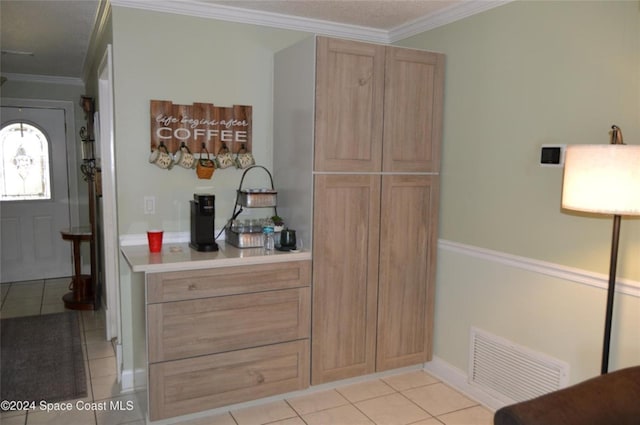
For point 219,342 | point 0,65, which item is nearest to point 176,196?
point 219,342

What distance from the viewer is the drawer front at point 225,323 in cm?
256

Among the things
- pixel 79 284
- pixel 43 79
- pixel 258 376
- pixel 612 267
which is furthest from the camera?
pixel 43 79

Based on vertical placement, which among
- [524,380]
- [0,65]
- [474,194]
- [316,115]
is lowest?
[524,380]

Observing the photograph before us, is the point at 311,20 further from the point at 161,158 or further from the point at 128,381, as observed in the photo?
the point at 128,381

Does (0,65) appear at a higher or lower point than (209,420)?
higher

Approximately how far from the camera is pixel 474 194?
3.01m

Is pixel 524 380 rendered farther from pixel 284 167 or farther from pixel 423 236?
pixel 284 167

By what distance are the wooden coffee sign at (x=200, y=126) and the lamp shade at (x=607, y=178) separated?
2.04 metres

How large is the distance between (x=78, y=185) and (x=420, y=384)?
4647 millimetres

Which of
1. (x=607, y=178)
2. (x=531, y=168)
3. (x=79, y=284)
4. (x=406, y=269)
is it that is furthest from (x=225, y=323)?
(x=79, y=284)

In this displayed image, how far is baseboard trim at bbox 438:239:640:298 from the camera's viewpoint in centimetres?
220

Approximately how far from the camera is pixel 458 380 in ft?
10.3

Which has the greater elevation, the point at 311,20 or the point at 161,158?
the point at 311,20

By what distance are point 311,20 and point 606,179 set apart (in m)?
2.23
